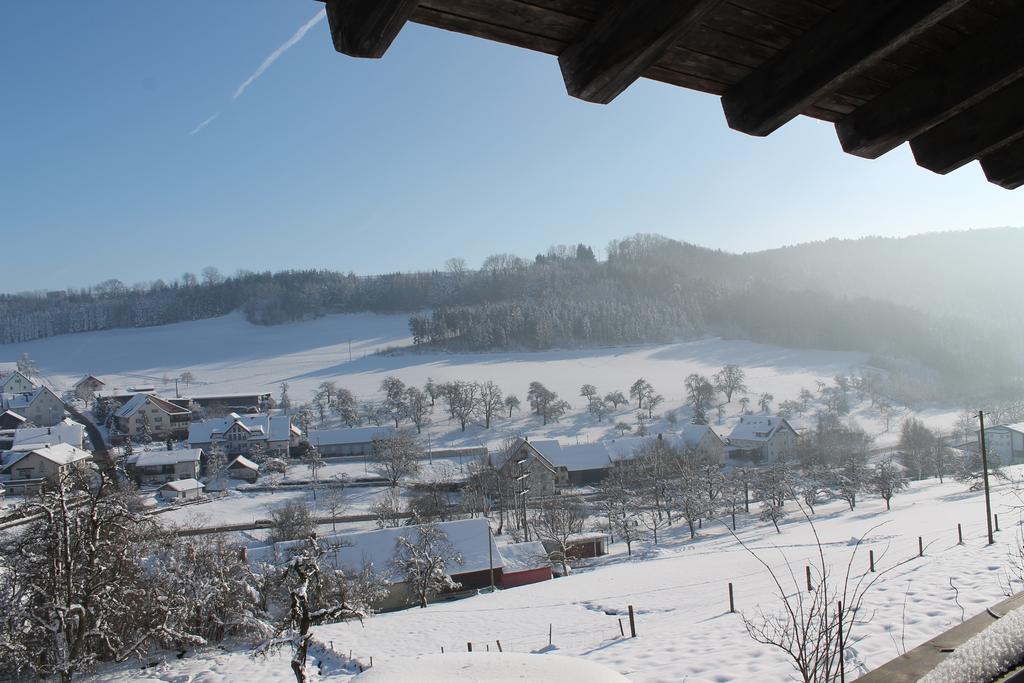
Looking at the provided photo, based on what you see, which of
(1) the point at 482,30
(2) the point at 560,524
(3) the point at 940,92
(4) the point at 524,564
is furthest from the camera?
(2) the point at 560,524

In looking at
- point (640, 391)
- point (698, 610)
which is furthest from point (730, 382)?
point (698, 610)

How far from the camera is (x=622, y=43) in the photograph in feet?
4.78

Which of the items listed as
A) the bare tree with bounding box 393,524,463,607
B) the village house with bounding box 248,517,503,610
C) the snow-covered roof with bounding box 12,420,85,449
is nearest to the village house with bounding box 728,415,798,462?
the village house with bounding box 248,517,503,610

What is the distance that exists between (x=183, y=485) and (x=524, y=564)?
3189 centimetres

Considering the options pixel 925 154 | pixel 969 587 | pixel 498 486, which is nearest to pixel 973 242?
pixel 498 486

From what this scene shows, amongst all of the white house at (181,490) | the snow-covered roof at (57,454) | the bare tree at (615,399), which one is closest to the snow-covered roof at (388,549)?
the white house at (181,490)

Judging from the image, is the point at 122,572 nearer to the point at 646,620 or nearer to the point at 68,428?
the point at 646,620

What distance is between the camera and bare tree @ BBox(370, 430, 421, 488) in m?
49.8

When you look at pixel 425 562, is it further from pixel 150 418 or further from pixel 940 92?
pixel 150 418

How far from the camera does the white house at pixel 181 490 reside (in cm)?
4722

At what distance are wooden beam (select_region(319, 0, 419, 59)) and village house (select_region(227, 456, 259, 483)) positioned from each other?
5752cm

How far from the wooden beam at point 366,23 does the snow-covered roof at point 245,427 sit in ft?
213

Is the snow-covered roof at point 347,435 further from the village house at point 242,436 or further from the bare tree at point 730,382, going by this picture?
the bare tree at point 730,382

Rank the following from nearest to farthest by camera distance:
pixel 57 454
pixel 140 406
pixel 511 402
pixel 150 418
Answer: pixel 57 454, pixel 140 406, pixel 150 418, pixel 511 402
